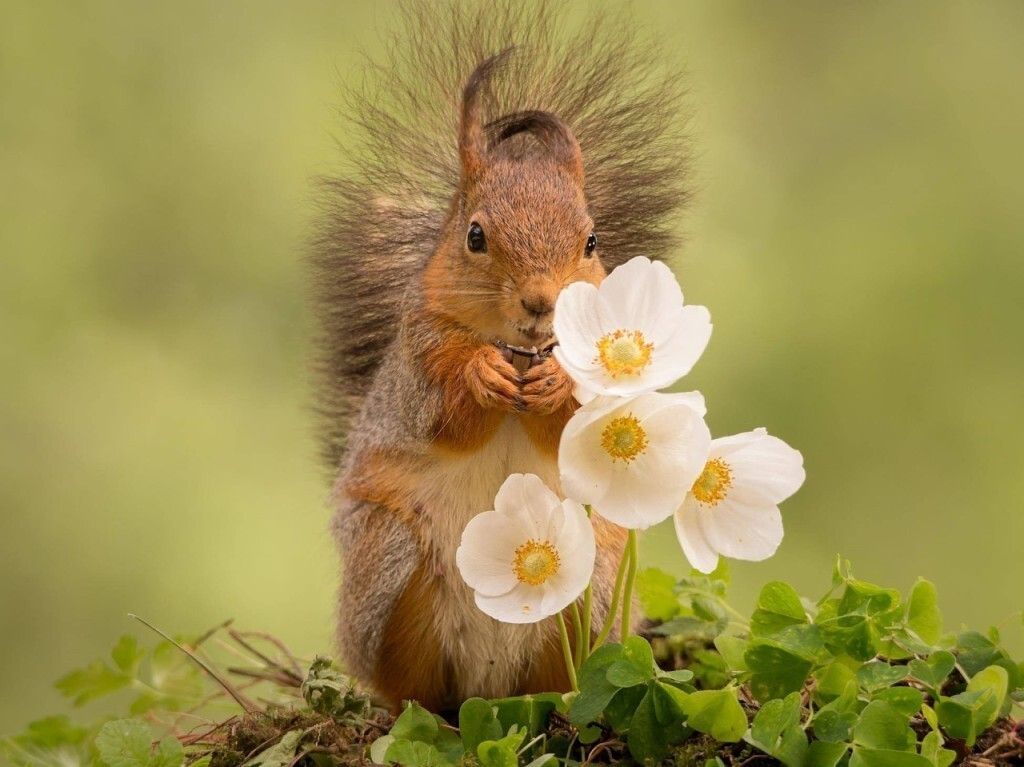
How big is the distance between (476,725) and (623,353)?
448 millimetres

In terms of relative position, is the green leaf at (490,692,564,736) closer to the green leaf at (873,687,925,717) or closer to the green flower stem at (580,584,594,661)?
the green flower stem at (580,584,594,661)

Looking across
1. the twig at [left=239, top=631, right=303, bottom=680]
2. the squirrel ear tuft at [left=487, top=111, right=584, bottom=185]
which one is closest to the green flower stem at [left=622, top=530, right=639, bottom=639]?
the squirrel ear tuft at [left=487, top=111, right=584, bottom=185]

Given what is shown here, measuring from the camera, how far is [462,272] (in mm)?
1658

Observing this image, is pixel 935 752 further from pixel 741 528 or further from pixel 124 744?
pixel 124 744

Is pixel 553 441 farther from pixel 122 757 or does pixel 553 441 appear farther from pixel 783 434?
pixel 783 434

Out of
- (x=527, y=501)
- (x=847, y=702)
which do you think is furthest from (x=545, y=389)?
(x=847, y=702)

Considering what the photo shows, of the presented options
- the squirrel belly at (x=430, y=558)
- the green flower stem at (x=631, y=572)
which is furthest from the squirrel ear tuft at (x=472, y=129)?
the green flower stem at (x=631, y=572)

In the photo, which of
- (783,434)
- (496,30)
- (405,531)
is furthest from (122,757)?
(783,434)

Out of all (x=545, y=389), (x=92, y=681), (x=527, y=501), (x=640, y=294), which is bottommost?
(x=92, y=681)

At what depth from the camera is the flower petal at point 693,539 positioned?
4.74ft

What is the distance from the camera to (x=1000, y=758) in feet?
4.72

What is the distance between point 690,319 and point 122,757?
0.77m

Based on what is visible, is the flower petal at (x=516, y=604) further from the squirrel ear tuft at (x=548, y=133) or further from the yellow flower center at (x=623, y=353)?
the squirrel ear tuft at (x=548, y=133)

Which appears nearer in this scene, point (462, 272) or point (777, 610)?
point (777, 610)
